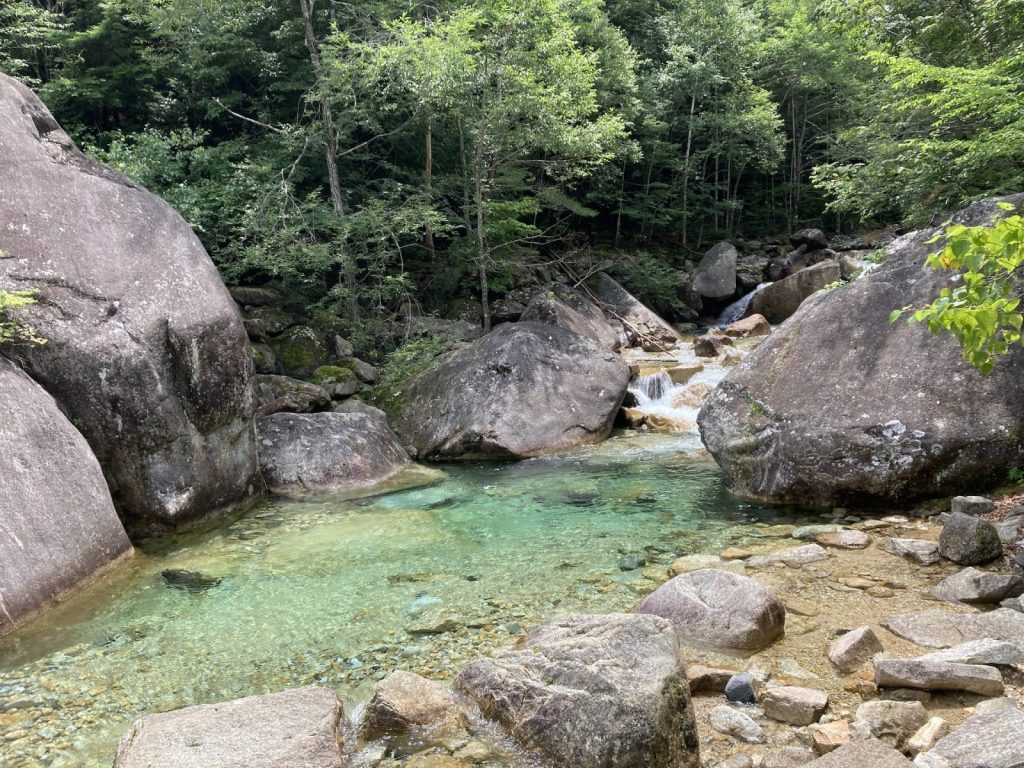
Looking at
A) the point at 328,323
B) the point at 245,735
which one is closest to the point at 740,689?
the point at 245,735

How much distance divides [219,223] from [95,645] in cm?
1106

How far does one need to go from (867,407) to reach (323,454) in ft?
21.8

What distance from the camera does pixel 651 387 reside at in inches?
533

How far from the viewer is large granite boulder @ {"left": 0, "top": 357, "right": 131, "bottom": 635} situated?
523 centimetres

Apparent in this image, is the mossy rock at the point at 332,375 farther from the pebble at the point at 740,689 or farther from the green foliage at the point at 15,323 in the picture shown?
the pebble at the point at 740,689

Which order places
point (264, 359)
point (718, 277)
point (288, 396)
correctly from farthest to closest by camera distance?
1. point (718, 277)
2. point (264, 359)
3. point (288, 396)

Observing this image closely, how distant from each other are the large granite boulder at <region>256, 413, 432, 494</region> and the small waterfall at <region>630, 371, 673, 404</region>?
5210mm

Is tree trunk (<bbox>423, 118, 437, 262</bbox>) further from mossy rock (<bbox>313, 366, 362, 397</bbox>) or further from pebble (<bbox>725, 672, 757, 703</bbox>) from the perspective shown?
pebble (<bbox>725, 672, 757, 703</bbox>)

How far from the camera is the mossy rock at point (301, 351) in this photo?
1373cm

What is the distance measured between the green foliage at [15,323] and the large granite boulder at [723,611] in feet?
19.7

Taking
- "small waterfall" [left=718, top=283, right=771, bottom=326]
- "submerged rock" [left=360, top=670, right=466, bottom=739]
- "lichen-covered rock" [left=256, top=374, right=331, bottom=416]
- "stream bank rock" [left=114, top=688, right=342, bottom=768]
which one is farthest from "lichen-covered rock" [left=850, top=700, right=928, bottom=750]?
"small waterfall" [left=718, top=283, right=771, bottom=326]

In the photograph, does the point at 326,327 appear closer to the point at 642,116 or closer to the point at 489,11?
the point at 489,11

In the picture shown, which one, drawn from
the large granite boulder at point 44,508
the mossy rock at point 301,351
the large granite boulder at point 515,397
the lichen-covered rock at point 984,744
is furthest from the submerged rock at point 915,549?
the mossy rock at point 301,351

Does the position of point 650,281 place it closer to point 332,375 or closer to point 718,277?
point 718,277
